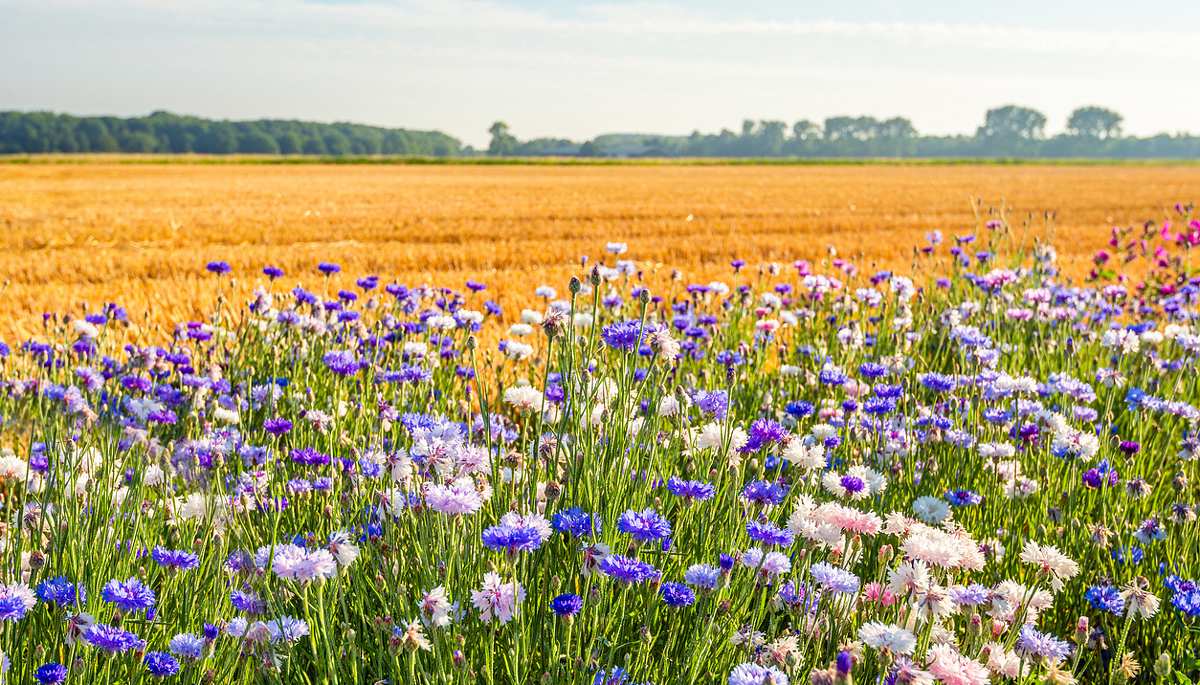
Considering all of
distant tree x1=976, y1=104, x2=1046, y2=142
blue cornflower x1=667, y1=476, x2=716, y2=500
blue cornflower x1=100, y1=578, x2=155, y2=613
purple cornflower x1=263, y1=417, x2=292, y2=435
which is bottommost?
blue cornflower x1=100, y1=578, x2=155, y2=613

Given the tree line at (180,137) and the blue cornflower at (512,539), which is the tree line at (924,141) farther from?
the blue cornflower at (512,539)

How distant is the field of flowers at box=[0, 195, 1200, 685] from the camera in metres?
2.08

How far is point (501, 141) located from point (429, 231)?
110 m

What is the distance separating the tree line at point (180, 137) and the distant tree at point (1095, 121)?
404ft

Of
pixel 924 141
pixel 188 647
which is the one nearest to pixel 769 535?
pixel 188 647

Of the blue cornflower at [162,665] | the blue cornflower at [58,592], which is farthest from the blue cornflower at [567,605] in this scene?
the blue cornflower at [58,592]

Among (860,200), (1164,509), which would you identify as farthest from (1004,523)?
(860,200)

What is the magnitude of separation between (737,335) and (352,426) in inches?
115

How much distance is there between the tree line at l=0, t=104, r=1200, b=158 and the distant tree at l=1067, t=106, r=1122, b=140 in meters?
0.20

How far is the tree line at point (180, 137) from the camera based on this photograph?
122812 mm

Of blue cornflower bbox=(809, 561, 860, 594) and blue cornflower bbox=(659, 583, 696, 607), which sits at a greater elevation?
blue cornflower bbox=(809, 561, 860, 594)

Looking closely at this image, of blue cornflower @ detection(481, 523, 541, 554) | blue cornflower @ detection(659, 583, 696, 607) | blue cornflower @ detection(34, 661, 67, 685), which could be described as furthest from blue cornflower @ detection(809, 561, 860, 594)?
blue cornflower @ detection(34, 661, 67, 685)

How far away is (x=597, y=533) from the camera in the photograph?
7.84 ft

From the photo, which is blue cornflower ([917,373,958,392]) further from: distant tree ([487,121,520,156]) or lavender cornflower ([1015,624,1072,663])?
distant tree ([487,121,520,156])
